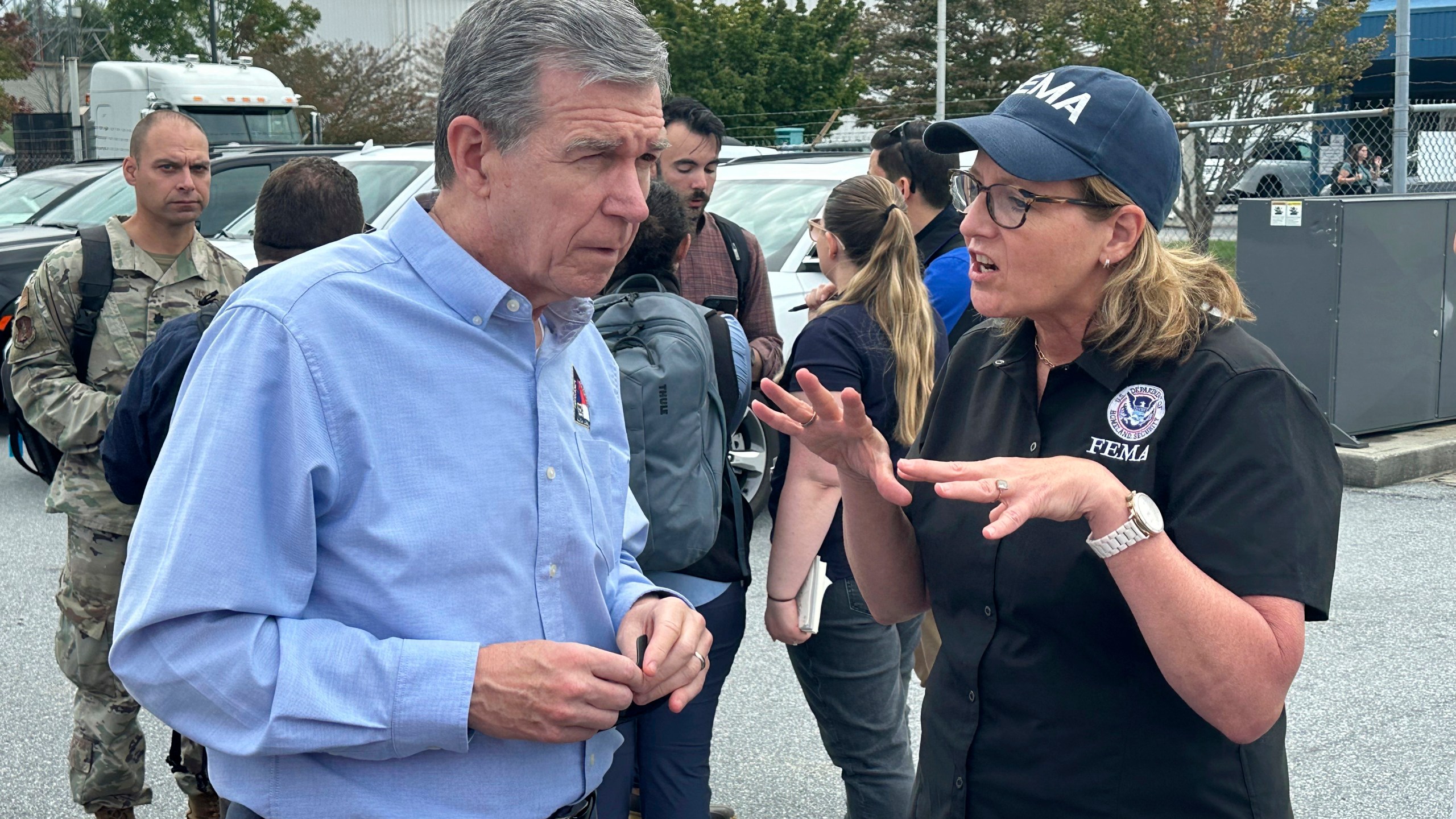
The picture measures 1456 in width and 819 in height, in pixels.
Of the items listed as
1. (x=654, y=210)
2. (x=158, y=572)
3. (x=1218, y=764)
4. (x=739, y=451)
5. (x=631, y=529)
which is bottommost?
(x=739, y=451)

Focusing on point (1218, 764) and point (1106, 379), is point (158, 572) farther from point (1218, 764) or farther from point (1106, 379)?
point (1218, 764)

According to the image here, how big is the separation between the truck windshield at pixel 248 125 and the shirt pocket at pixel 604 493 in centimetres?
1717

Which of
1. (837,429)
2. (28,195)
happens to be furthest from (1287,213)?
(28,195)

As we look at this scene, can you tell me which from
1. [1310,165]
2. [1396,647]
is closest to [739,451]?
[1396,647]

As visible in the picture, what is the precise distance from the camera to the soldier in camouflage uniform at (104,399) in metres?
3.81

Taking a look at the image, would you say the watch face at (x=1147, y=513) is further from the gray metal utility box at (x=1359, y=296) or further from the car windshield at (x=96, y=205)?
the car windshield at (x=96, y=205)

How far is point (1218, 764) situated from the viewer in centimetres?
188

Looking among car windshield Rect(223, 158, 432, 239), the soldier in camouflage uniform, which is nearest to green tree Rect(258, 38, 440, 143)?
car windshield Rect(223, 158, 432, 239)

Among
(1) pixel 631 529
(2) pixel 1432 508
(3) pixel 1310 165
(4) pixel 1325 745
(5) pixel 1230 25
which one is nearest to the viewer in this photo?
(1) pixel 631 529

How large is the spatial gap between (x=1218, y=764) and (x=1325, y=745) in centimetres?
291

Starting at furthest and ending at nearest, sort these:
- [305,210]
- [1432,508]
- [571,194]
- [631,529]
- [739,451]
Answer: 1. [1432,508]
2. [739,451]
3. [305,210]
4. [631,529]
5. [571,194]

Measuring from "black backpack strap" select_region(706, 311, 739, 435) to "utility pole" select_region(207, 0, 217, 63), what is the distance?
30843 millimetres

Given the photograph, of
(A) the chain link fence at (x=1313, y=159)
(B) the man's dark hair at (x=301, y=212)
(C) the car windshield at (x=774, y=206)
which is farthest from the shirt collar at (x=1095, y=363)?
(A) the chain link fence at (x=1313, y=159)

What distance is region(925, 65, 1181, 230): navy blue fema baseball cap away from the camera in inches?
79.8
